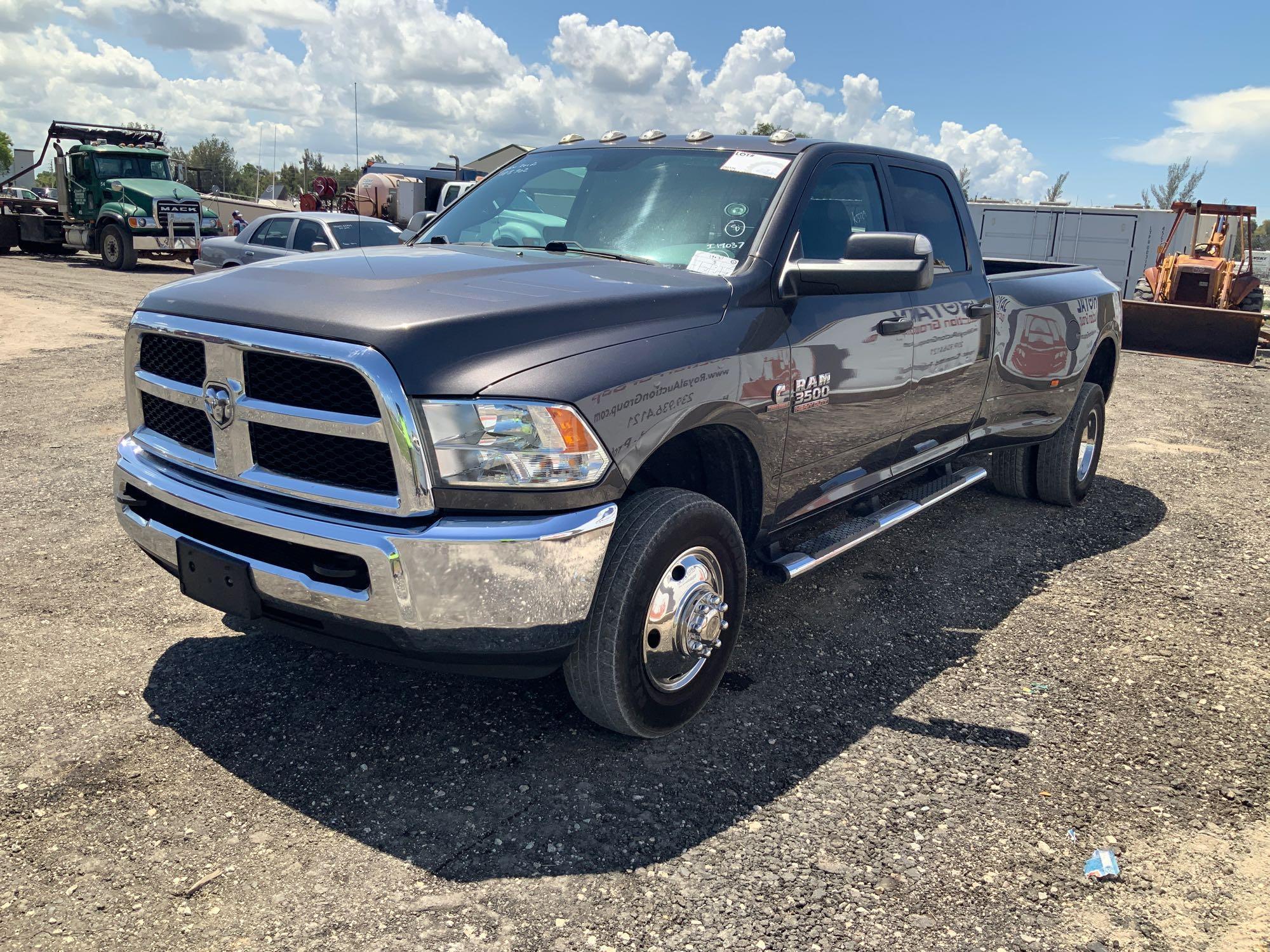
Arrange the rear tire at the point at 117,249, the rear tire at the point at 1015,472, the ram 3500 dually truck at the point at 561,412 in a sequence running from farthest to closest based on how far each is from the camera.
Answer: the rear tire at the point at 117,249, the rear tire at the point at 1015,472, the ram 3500 dually truck at the point at 561,412

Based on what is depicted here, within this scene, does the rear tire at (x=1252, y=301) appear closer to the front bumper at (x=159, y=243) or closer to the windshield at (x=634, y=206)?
the windshield at (x=634, y=206)

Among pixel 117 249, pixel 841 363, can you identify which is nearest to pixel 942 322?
pixel 841 363

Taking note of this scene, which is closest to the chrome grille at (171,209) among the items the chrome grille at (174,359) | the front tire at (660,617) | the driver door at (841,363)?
the chrome grille at (174,359)

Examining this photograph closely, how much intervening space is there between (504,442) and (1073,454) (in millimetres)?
4670

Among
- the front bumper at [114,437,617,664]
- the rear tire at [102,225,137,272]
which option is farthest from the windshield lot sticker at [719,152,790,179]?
the rear tire at [102,225,137,272]

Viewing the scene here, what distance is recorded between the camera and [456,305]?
2.69m

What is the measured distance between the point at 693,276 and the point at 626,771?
162 centimetres

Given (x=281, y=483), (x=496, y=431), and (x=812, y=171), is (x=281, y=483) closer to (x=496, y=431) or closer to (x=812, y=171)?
(x=496, y=431)

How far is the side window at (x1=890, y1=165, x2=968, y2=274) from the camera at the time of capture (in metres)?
4.48

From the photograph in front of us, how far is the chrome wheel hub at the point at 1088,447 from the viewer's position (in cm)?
629

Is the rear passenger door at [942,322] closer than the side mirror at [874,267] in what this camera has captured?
No

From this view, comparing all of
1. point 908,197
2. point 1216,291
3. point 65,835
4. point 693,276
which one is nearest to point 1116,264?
point 1216,291

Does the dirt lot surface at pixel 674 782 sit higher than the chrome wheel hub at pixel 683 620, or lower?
lower

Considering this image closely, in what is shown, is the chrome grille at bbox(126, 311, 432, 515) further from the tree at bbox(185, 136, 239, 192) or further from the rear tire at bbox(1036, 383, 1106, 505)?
the tree at bbox(185, 136, 239, 192)
